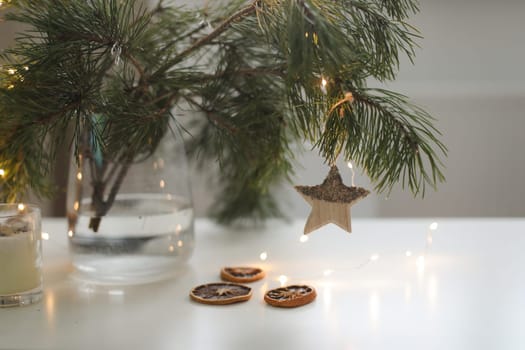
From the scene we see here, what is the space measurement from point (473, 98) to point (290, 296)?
0.67 m

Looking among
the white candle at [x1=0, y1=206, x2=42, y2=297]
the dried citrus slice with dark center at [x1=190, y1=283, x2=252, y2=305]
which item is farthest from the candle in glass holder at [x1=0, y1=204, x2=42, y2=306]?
the dried citrus slice with dark center at [x1=190, y1=283, x2=252, y2=305]

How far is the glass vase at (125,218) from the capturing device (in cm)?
64

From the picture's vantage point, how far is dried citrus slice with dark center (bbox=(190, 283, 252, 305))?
1.92 feet

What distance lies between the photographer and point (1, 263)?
0.57m

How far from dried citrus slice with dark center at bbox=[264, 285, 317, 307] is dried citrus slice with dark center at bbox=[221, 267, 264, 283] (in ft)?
0.19

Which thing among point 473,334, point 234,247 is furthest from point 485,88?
point 473,334

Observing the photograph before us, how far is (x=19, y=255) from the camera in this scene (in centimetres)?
57

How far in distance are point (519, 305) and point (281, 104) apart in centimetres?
30

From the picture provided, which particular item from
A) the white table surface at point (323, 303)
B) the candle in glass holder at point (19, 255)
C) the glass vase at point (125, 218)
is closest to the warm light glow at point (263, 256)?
the white table surface at point (323, 303)

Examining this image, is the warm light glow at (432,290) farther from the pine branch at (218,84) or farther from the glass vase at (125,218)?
the glass vase at (125,218)

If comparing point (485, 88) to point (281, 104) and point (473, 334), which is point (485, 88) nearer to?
point (281, 104)

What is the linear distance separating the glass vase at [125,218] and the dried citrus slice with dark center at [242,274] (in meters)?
0.05

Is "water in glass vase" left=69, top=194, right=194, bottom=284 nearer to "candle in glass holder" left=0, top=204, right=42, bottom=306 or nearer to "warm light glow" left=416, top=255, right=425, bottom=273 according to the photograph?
"candle in glass holder" left=0, top=204, right=42, bottom=306

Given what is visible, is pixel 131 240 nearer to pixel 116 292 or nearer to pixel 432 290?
pixel 116 292
